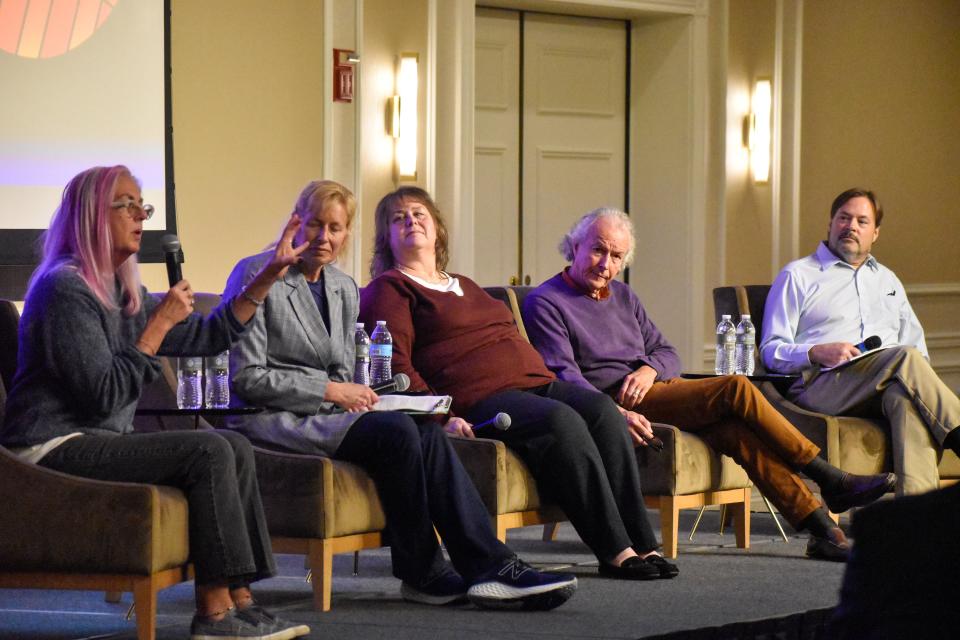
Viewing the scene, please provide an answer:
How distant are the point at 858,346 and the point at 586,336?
3.47ft

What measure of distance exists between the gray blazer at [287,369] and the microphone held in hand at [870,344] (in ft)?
6.46

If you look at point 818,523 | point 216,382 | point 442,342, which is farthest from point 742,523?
point 216,382

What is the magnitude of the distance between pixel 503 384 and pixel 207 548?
1327 mm

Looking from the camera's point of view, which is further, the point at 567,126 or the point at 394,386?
the point at 567,126

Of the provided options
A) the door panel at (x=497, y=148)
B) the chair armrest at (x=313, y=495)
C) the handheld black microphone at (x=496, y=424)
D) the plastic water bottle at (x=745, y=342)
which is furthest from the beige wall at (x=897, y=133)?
the chair armrest at (x=313, y=495)

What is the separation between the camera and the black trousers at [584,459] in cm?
399

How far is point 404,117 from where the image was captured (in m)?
5.84

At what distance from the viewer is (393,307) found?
4.14 meters

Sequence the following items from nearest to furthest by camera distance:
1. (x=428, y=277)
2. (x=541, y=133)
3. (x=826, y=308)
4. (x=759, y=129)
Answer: (x=428, y=277) → (x=826, y=308) → (x=541, y=133) → (x=759, y=129)

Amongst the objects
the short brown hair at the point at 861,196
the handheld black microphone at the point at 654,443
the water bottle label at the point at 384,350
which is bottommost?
the handheld black microphone at the point at 654,443

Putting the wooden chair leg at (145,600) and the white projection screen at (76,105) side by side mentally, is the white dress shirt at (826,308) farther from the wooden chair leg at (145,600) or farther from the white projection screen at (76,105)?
the wooden chair leg at (145,600)

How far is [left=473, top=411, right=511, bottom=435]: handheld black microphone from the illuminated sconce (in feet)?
6.46

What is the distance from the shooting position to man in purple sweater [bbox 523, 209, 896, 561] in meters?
4.42

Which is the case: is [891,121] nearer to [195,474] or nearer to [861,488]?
[861,488]
